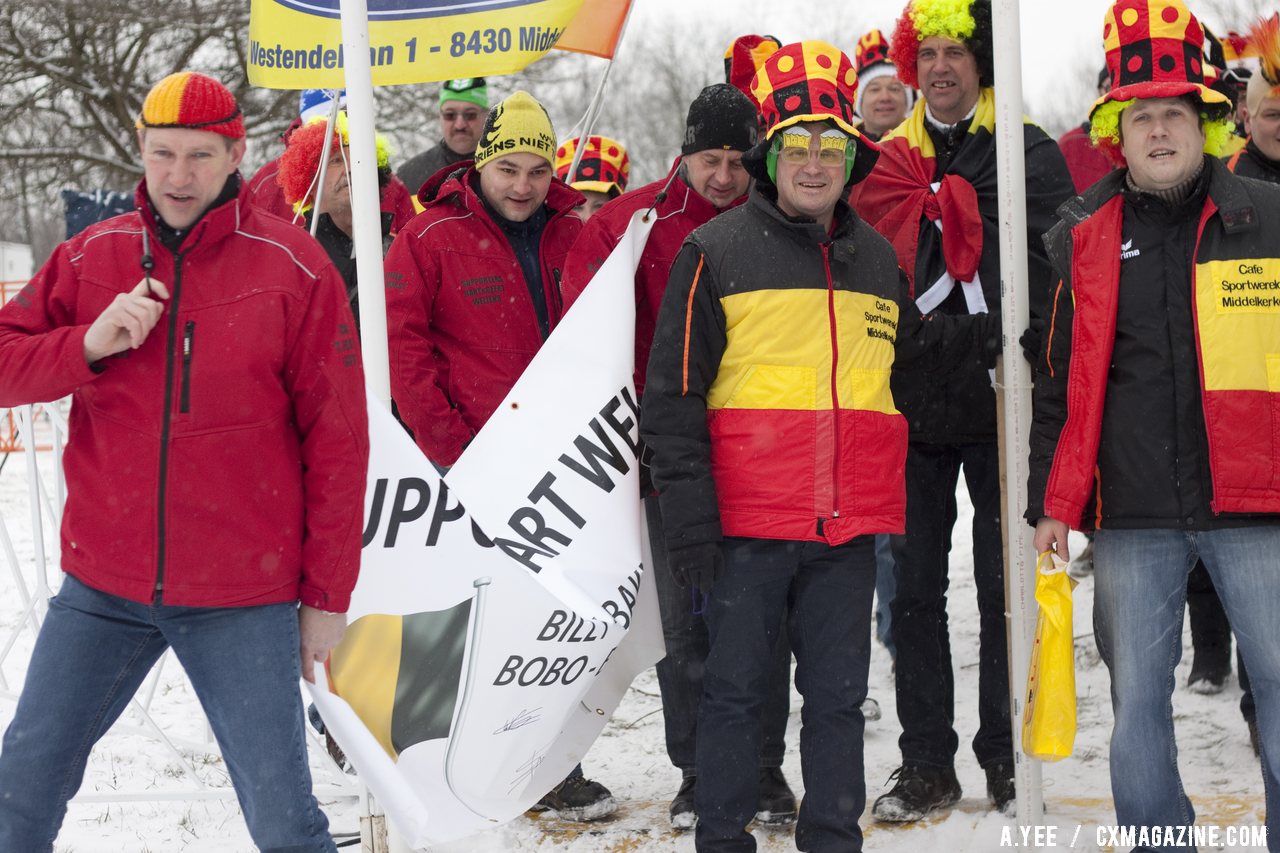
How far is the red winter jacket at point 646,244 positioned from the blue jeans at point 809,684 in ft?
2.66

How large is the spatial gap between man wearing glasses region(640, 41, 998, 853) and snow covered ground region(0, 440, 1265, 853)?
1.95 ft

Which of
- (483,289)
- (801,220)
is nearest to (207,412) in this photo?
(483,289)

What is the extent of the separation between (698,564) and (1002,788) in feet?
4.73

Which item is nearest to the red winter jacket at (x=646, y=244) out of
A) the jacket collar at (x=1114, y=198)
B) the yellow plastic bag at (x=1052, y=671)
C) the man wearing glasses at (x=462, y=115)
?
the jacket collar at (x=1114, y=198)

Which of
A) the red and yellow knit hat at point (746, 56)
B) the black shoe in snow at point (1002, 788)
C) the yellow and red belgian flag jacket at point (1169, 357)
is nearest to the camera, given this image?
the yellow and red belgian flag jacket at point (1169, 357)

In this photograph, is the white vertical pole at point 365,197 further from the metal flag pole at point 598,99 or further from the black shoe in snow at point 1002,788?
the black shoe in snow at point 1002,788

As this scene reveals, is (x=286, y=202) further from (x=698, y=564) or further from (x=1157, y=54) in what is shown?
(x=1157, y=54)

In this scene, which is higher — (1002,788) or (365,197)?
(365,197)

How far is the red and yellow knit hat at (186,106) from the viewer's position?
10.0 feet

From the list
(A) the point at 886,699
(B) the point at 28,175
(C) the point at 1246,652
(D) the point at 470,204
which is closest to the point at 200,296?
(D) the point at 470,204

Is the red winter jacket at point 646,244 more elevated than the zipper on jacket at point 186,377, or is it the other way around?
the red winter jacket at point 646,244

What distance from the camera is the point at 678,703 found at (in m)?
4.54

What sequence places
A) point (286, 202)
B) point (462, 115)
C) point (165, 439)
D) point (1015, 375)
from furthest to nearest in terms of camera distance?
point (462, 115)
point (286, 202)
point (1015, 375)
point (165, 439)

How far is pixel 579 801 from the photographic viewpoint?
182 inches
